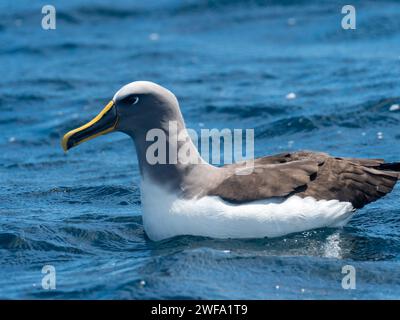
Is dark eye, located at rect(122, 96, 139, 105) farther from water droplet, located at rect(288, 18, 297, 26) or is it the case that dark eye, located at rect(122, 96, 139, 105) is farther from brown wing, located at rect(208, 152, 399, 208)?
water droplet, located at rect(288, 18, 297, 26)

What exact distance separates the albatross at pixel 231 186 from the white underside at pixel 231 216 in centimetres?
1

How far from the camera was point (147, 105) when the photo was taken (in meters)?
10.4

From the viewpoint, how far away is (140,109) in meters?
10.4

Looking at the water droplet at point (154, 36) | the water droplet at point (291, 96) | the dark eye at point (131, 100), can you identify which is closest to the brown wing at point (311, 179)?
the dark eye at point (131, 100)

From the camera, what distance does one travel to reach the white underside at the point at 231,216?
32.5 ft

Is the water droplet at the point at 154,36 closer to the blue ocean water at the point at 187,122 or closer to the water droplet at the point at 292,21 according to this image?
the blue ocean water at the point at 187,122

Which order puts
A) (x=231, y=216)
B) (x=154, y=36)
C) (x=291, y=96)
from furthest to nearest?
(x=154, y=36) < (x=291, y=96) < (x=231, y=216)

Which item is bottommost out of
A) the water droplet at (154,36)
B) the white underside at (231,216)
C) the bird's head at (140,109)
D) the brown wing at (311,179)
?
the white underside at (231,216)

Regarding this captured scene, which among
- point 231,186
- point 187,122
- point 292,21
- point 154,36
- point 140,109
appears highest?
point 292,21

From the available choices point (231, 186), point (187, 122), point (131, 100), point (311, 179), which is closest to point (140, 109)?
point (131, 100)

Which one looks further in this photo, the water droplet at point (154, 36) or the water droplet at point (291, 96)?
the water droplet at point (154, 36)

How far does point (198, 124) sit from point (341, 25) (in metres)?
7.79

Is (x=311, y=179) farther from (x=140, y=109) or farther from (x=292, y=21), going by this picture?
(x=292, y=21)

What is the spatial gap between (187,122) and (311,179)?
298 inches
